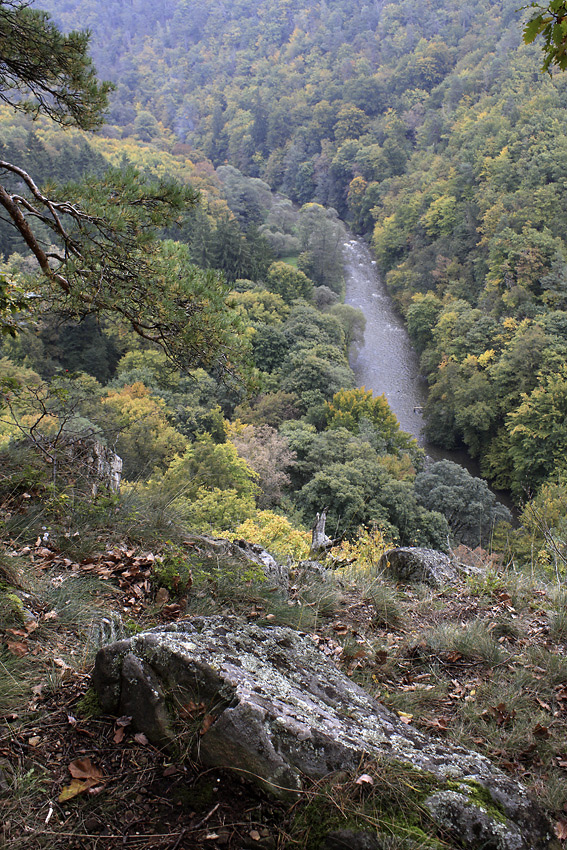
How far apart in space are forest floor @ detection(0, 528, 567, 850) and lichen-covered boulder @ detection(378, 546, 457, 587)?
20.5 inches

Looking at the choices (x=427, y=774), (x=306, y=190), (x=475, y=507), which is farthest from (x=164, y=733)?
(x=306, y=190)

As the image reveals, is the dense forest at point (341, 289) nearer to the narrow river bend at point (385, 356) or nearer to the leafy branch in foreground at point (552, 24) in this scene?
the narrow river bend at point (385, 356)

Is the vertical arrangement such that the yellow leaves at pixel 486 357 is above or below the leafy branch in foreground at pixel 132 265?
above

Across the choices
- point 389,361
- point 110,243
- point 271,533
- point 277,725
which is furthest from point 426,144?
point 277,725

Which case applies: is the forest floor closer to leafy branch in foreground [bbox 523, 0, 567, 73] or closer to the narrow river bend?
leafy branch in foreground [bbox 523, 0, 567, 73]

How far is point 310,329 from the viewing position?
30891mm

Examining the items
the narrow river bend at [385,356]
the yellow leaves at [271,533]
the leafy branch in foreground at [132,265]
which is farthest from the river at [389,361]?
the leafy branch in foreground at [132,265]

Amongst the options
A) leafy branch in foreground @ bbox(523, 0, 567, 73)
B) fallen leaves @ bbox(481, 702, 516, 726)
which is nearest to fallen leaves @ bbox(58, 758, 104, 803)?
fallen leaves @ bbox(481, 702, 516, 726)

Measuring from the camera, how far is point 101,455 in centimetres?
563

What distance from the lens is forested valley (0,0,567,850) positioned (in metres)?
3.86

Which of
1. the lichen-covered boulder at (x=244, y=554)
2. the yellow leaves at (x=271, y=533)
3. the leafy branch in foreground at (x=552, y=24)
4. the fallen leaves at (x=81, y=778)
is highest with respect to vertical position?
the leafy branch in foreground at (x=552, y=24)

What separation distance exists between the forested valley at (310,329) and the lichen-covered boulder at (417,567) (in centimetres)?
35

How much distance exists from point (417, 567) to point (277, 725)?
4.05 meters

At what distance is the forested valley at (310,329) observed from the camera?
386cm
